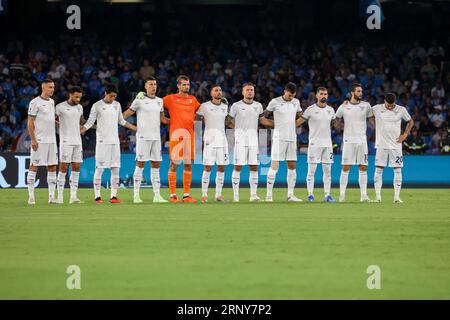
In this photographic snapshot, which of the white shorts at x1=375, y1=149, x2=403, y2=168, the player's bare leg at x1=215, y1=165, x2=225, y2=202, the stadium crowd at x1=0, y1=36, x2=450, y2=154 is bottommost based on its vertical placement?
the player's bare leg at x1=215, y1=165, x2=225, y2=202

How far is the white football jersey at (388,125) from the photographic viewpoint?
21.7 meters

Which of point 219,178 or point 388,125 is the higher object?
point 388,125

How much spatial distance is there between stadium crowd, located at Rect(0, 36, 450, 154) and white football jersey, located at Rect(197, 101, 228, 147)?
10054 mm

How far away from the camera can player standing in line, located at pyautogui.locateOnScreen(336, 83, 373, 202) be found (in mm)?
21750

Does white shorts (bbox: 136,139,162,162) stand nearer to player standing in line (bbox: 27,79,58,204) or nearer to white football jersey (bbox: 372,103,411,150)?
player standing in line (bbox: 27,79,58,204)

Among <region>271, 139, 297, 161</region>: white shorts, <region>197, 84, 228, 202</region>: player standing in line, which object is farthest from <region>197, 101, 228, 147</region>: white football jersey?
<region>271, 139, 297, 161</region>: white shorts

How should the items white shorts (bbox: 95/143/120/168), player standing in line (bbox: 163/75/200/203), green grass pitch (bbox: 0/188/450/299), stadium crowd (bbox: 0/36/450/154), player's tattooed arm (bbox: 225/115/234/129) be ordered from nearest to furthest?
green grass pitch (bbox: 0/188/450/299) < white shorts (bbox: 95/143/120/168) < player standing in line (bbox: 163/75/200/203) < player's tattooed arm (bbox: 225/115/234/129) < stadium crowd (bbox: 0/36/450/154)

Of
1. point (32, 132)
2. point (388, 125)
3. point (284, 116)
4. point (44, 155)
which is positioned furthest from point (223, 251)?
point (388, 125)

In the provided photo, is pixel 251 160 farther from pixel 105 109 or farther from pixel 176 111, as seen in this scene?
pixel 105 109

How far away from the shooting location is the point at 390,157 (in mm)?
21797

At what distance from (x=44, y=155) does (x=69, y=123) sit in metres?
0.90

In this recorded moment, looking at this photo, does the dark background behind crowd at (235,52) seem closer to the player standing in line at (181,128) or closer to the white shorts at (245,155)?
the white shorts at (245,155)

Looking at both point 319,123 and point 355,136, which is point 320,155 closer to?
point 319,123

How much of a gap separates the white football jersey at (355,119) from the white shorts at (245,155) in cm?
208
